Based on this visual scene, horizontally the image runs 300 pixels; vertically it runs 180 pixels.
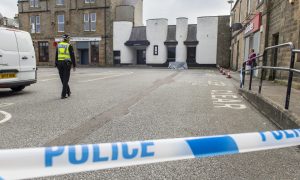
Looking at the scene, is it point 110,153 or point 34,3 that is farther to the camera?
point 34,3

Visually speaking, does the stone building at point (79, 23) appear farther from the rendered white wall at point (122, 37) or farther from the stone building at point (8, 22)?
the stone building at point (8, 22)

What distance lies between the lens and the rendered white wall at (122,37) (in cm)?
3481

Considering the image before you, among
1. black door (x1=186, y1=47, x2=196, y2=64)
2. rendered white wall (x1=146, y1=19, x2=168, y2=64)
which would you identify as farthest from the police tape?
black door (x1=186, y1=47, x2=196, y2=64)

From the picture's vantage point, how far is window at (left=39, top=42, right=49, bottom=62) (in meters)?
38.0

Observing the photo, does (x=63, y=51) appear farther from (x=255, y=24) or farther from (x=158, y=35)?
(x=158, y=35)

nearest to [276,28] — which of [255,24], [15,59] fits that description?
[255,24]

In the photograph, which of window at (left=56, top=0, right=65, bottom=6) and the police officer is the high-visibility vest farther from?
window at (left=56, top=0, right=65, bottom=6)

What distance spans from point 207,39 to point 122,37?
1174cm

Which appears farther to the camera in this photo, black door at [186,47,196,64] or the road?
black door at [186,47,196,64]

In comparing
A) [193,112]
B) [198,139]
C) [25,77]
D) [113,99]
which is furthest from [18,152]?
[25,77]

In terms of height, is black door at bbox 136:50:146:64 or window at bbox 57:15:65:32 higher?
window at bbox 57:15:65:32

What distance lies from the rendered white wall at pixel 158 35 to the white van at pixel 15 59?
26.0 m

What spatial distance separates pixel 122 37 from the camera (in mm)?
34844

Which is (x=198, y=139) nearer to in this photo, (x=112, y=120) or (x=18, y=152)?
(x=18, y=152)
